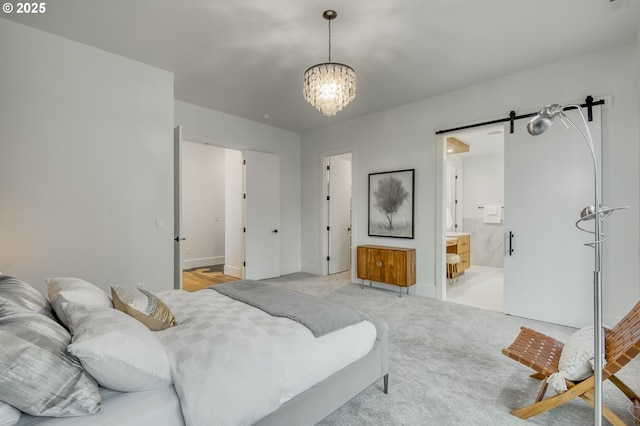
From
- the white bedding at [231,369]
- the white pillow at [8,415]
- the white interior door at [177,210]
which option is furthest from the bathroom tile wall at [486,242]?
the white pillow at [8,415]

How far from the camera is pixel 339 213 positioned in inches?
246

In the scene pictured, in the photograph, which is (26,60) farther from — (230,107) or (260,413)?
(260,413)

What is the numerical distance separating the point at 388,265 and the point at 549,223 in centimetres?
205

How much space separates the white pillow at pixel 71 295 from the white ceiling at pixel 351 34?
7.33 ft

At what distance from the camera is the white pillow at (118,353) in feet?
3.41

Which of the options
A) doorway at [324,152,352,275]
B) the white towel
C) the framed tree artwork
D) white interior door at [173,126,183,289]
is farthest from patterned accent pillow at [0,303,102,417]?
the white towel

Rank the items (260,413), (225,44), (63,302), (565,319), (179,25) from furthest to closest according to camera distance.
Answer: (565,319) → (225,44) → (179,25) → (63,302) → (260,413)

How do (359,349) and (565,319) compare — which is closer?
(359,349)

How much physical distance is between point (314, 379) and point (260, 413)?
344mm

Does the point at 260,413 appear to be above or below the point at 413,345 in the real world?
above

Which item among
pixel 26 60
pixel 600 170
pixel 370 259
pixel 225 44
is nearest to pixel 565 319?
pixel 600 170

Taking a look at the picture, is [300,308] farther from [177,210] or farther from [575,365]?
[177,210]

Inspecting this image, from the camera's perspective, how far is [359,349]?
179 centimetres

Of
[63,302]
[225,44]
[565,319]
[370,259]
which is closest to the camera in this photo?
[63,302]
